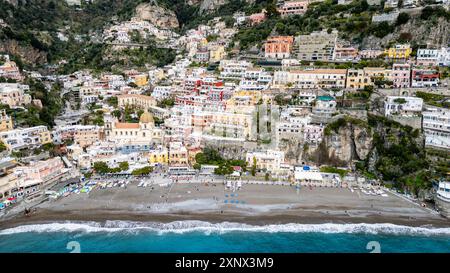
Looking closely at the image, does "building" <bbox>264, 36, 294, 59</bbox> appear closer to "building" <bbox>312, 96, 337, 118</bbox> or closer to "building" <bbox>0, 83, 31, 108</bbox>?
"building" <bbox>312, 96, 337, 118</bbox>

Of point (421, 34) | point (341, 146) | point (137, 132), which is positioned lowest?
point (341, 146)

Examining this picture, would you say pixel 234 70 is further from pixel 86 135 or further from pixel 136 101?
pixel 86 135

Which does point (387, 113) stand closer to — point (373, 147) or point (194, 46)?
point (373, 147)

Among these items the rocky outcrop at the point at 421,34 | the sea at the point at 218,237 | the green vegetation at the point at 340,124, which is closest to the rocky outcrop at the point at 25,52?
the sea at the point at 218,237

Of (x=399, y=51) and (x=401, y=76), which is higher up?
(x=399, y=51)

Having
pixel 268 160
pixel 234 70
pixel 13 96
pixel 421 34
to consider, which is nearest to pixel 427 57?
pixel 421 34
